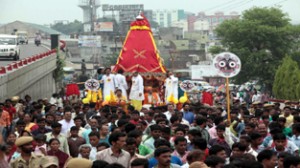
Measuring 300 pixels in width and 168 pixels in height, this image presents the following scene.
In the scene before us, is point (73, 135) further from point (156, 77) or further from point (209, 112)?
point (156, 77)

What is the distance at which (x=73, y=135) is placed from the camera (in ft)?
52.0

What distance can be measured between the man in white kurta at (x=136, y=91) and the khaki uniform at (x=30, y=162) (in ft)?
50.3

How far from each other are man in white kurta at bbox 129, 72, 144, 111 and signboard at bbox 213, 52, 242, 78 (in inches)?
311

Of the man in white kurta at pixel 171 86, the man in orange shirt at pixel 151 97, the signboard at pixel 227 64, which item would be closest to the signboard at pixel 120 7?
the man in orange shirt at pixel 151 97

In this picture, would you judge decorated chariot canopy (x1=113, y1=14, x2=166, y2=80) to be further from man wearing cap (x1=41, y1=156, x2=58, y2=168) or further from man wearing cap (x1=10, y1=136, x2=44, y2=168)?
man wearing cap (x1=41, y1=156, x2=58, y2=168)

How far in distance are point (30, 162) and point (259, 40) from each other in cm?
6002

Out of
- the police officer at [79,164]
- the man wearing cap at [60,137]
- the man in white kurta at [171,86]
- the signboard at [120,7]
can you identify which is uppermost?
the signboard at [120,7]

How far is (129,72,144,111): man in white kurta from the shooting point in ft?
92.4

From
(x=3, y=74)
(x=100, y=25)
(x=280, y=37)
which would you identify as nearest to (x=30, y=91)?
(x=3, y=74)

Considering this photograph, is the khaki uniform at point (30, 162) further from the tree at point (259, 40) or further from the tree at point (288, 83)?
the tree at point (259, 40)

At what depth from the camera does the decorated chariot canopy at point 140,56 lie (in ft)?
98.6

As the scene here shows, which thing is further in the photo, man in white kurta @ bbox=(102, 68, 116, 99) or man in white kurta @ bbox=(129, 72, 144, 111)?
man in white kurta @ bbox=(129, 72, 144, 111)

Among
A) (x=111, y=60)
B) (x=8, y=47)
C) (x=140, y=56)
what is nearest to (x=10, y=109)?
(x=140, y=56)

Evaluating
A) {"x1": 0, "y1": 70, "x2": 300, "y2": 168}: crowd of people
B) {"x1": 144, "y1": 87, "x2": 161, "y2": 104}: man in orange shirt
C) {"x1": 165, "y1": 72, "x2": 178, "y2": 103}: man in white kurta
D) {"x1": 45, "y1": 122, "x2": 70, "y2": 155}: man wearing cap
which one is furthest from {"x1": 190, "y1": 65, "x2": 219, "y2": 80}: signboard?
{"x1": 45, "y1": 122, "x2": 70, "y2": 155}: man wearing cap
